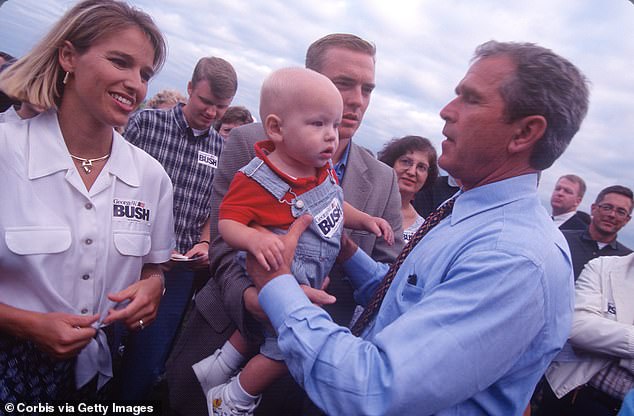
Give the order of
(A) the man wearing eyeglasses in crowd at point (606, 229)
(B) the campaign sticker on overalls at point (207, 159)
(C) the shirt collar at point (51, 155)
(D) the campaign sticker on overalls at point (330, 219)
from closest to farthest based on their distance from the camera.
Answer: (C) the shirt collar at point (51, 155)
(D) the campaign sticker on overalls at point (330, 219)
(B) the campaign sticker on overalls at point (207, 159)
(A) the man wearing eyeglasses in crowd at point (606, 229)

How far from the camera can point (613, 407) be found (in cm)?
319

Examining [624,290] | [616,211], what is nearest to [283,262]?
[624,290]

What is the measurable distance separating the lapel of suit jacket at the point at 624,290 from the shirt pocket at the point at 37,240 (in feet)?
12.2

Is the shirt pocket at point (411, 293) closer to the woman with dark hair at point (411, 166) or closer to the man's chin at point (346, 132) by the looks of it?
the man's chin at point (346, 132)

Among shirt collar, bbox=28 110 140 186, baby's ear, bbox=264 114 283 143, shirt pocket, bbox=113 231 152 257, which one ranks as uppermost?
baby's ear, bbox=264 114 283 143

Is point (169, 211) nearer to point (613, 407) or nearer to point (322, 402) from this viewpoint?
point (322, 402)

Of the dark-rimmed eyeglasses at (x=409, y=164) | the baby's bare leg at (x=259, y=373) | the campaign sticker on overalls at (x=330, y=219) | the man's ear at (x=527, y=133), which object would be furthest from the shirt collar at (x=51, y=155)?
the dark-rimmed eyeglasses at (x=409, y=164)

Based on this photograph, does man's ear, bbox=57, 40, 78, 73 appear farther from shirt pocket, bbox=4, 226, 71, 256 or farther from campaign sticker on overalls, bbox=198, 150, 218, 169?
campaign sticker on overalls, bbox=198, 150, 218, 169

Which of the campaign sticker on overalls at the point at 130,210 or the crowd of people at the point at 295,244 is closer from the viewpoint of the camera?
the crowd of people at the point at 295,244

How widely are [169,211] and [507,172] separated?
1.71 metres

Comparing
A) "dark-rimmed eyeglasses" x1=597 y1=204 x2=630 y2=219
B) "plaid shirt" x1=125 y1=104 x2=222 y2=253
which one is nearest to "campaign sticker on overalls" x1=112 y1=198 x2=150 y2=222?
"plaid shirt" x1=125 y1=104 x2=222 y2=253

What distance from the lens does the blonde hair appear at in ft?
6.51

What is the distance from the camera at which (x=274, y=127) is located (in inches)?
79.7

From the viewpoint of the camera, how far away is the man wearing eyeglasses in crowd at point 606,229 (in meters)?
5.56
